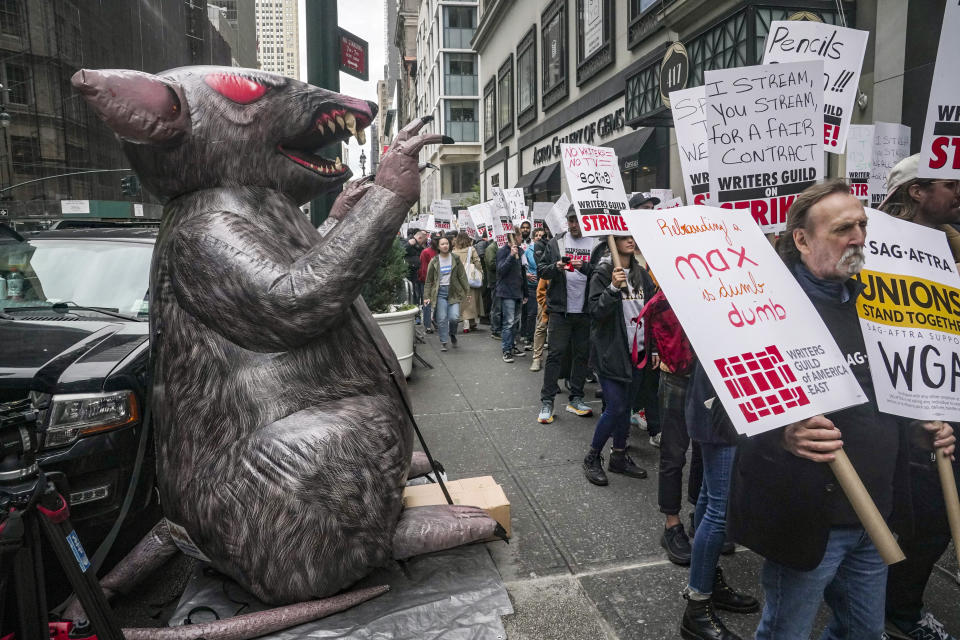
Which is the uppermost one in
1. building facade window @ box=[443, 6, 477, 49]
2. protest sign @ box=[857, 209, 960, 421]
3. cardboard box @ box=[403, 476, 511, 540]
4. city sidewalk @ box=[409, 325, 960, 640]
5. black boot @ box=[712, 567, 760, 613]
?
building facade window @ box=[443, 6, 477, 49]

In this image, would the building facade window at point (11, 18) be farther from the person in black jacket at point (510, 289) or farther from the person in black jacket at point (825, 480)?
the person in black jacket at point (825, 480)

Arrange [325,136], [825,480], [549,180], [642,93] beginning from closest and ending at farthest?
1. [825,480]
2. [325,136]
3. [642,93]
4. [549,180]

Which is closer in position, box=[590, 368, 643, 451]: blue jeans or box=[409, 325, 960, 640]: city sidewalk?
box=[409, 325, 960, 640]: city sidewalk

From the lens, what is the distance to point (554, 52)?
1984 centimetres

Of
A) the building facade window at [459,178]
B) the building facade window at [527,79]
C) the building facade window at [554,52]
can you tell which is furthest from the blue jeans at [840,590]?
the building facade window at [459,178]

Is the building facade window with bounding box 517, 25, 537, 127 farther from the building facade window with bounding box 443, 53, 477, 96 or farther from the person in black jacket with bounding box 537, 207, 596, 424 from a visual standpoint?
the building facade window with bounding box 443, 53, 477, 96

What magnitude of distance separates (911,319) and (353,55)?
3849 millimetres

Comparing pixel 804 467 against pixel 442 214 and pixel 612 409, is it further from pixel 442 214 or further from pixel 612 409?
pixel 442 214

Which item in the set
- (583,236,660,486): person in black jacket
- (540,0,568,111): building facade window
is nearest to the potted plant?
(583,236,660,486): person in black jacket

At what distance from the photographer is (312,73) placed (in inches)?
154

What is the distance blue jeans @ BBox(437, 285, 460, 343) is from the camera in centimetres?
969

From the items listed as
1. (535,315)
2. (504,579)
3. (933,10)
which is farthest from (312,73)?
(933,10)

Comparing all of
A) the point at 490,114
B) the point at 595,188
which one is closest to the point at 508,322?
the point at 595,188

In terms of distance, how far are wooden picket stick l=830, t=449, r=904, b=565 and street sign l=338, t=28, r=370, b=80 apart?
12.7 ft
